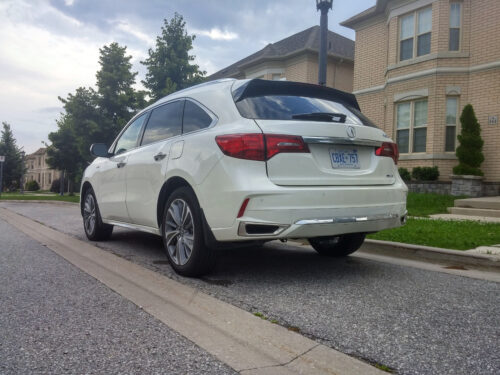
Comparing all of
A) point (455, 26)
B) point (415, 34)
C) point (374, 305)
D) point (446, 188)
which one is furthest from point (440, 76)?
point (374, 305)

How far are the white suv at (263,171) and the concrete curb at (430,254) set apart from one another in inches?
23.6

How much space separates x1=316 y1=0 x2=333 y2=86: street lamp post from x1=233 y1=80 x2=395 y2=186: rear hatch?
422 centimetres

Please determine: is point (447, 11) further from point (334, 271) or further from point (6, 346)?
point (6, 346)

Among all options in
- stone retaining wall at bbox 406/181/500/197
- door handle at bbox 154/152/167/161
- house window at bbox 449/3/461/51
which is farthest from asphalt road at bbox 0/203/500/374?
house window at bbox 449/3/461/51

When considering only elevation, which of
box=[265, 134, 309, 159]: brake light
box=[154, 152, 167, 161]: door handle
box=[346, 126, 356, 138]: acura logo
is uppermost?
box=[346, 126, 356, 138]: acura logo

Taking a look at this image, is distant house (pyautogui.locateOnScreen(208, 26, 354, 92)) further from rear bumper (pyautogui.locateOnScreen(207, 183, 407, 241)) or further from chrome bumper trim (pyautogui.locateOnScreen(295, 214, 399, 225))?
rear bumper (pyautogui.locateOnScreen(207, 183, 407, 241))

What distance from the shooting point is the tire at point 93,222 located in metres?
6.16

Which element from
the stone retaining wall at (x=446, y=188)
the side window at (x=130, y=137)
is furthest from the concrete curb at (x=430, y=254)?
the stone retaining wall at (x=446, y=188)

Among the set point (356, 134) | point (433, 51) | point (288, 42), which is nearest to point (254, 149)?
point (356, 134)

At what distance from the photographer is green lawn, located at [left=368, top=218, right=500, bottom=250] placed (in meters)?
5.34

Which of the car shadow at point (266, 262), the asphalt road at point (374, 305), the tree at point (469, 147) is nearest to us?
the asphalt road at point (374, 305)

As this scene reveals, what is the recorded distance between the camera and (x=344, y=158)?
3.76 metres

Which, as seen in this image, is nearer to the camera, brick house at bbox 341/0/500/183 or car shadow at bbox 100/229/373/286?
car shadow at bbox 100/229/373/286

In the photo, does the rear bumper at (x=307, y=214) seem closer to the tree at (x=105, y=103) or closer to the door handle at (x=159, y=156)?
the door handle at (x=159, y=156)
